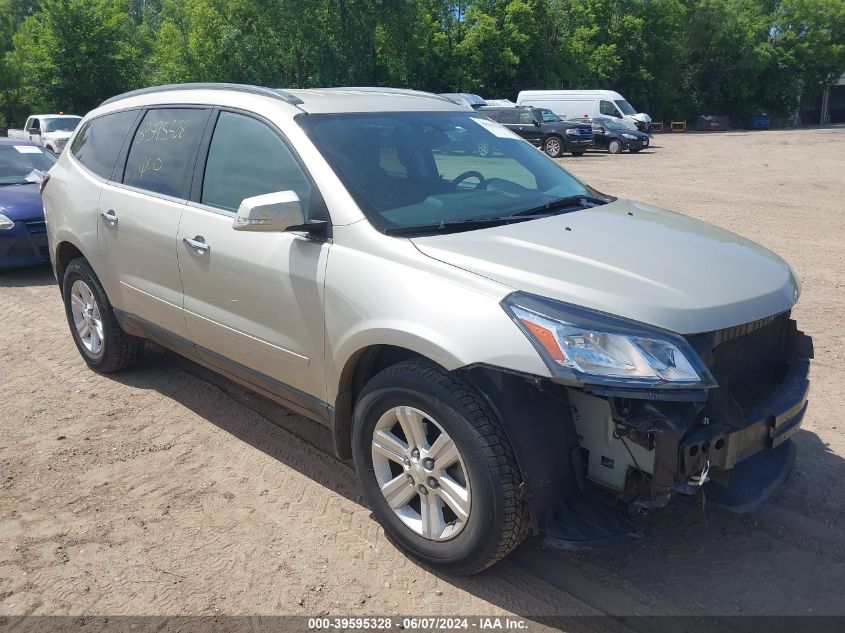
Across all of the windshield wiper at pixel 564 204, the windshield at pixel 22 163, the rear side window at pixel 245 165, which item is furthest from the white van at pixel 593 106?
the rear side window at pixel 245 165

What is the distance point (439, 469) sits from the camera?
10.2 ft

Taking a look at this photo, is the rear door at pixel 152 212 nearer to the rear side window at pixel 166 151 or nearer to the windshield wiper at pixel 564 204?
the rear side window at pixel 166 151

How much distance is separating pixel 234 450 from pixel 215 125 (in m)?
1.82

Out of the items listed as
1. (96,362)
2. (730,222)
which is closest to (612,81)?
(730,222)

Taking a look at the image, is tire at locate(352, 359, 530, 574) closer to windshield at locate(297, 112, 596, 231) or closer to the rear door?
windshield at locate(297, 112, 596, 231)

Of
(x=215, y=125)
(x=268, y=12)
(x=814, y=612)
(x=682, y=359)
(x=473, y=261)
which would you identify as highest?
(x=268, y=12)

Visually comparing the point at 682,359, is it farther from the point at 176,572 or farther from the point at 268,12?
the point at 268,12

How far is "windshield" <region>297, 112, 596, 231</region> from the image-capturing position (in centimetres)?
359

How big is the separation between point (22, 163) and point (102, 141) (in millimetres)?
5789

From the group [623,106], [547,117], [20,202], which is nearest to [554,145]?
[547,117]

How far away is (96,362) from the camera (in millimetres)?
5582

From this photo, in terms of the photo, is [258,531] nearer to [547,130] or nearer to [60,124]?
[60,124]

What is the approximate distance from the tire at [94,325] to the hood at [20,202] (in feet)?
11.5

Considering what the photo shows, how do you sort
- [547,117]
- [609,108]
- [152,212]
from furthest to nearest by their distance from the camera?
[609,108] < [547,117] < [152,212]
